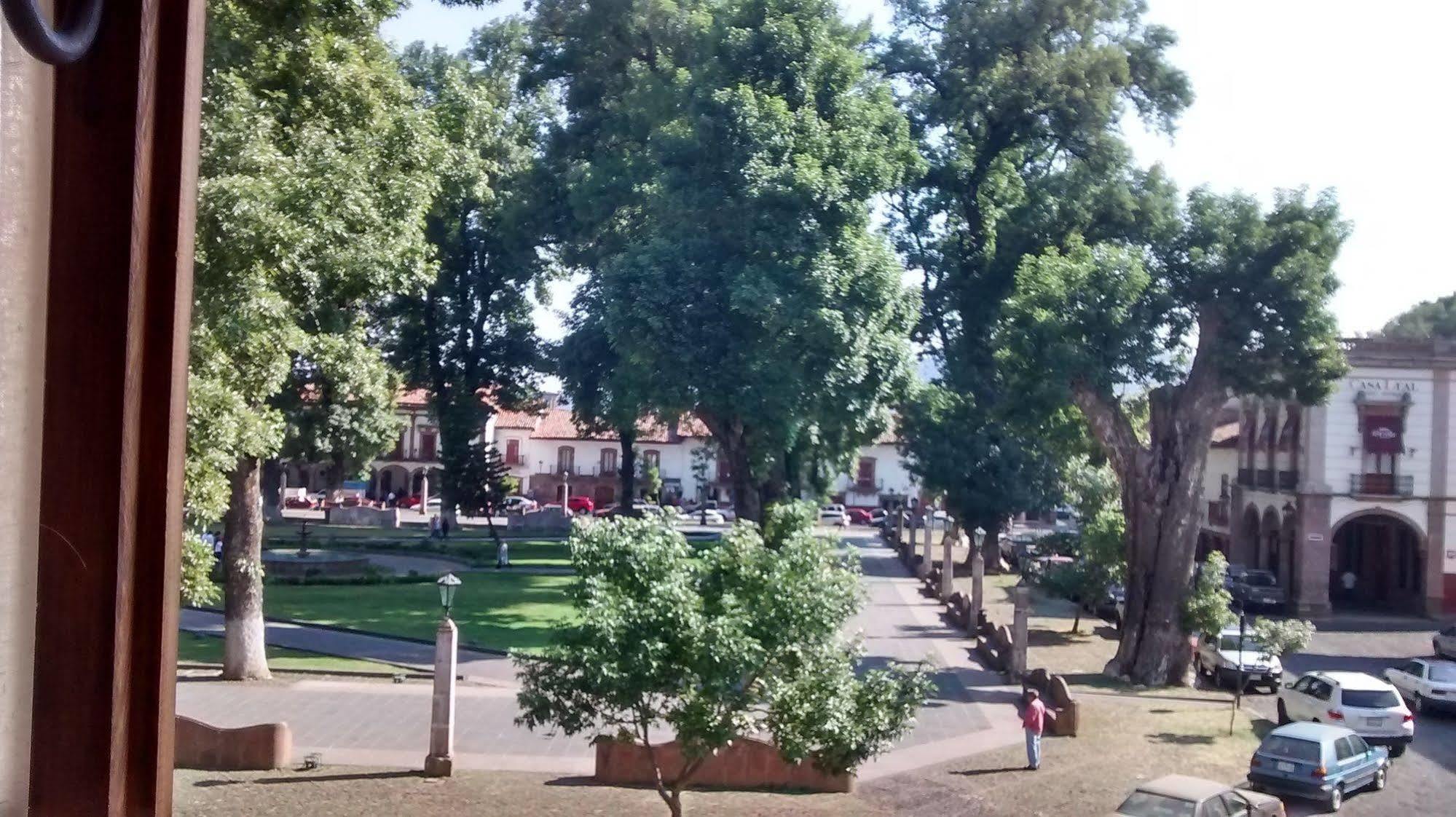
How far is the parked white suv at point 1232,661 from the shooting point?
23.5m

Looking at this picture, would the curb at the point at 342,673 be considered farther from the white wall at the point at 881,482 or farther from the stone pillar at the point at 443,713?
the white wall at the point at 881,482

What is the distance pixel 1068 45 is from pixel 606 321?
14.6 meters

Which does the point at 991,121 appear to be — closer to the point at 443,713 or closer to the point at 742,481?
the point at 742,481

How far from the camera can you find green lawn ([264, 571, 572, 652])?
26.6m

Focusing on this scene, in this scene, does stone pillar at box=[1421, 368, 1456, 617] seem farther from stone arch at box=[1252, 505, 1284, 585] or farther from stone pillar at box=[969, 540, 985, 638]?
stone pillar at box=[969, 540, 985, 638]

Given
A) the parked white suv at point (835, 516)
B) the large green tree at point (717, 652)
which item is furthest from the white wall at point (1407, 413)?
the parked white suv at point (835, 516)

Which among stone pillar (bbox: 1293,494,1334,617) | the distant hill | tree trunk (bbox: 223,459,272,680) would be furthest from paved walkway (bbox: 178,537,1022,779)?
the distant hill

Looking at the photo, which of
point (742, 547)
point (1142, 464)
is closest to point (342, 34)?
point (742, 547)

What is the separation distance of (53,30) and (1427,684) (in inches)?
1012

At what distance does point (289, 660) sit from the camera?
74.5 feet

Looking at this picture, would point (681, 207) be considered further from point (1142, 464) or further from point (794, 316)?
point (1142, 464)

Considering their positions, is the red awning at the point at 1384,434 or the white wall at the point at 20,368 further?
the red awning at the point at 1384,434

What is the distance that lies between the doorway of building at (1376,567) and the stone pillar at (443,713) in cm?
2988

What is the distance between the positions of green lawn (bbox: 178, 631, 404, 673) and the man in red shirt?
1111 cm
